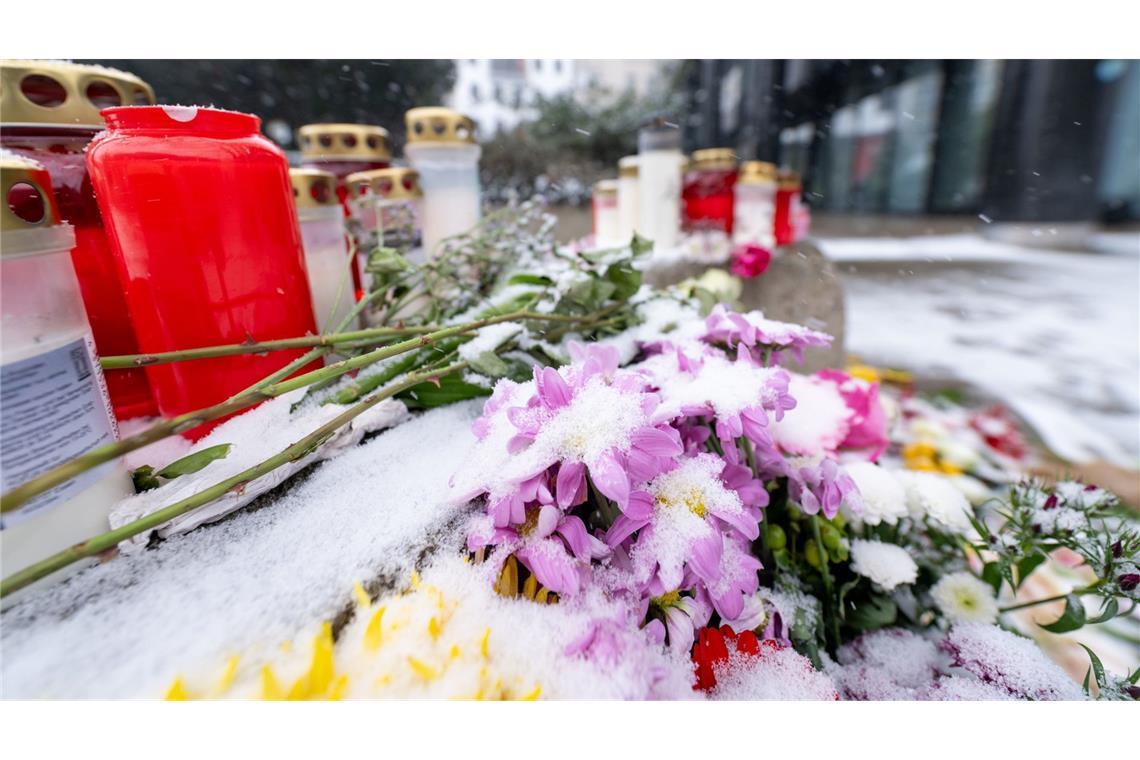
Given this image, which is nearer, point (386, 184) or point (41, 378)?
point (41, 378)

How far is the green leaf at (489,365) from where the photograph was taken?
48 cm

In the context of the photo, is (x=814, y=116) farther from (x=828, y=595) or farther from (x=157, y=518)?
(x=157, y=518)

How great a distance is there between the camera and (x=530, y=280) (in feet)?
2.10

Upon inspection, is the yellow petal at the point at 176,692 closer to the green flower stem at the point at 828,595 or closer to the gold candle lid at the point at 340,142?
the green flower stem at the point at 828,595

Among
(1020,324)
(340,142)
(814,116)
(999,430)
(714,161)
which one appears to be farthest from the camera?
(814,116)

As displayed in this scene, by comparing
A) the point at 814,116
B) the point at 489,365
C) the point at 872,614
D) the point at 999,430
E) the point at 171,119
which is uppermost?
the point at 814,116

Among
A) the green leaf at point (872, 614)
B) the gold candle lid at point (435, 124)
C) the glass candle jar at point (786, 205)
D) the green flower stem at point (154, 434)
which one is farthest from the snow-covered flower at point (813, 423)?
the glass candle jar at point (786, 205)

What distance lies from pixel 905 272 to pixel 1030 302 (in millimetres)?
570

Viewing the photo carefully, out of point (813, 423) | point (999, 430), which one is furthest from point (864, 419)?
point (999, 430)

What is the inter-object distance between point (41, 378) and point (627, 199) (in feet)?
3.58

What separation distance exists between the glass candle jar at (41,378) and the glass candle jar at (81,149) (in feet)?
0.41

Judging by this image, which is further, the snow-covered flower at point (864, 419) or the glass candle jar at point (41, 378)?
the snow-covered flower at point (864, 419)
